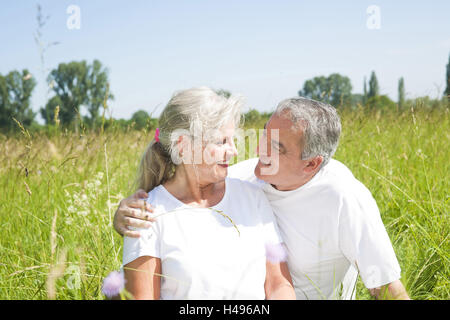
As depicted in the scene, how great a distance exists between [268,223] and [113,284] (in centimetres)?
82

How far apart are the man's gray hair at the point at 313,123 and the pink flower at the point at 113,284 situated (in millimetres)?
1118

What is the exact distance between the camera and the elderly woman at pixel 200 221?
66.7 inches

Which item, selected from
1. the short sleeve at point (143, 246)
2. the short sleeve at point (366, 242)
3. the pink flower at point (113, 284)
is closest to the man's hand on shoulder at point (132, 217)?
the short sleeve at point (143, 246)

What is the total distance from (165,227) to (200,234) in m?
0.17

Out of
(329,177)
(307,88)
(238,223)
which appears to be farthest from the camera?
(307,88)

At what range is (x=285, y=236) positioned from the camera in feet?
6.88

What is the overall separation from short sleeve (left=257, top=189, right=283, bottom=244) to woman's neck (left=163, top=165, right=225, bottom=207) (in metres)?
0.23

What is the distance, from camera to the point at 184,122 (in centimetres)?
195

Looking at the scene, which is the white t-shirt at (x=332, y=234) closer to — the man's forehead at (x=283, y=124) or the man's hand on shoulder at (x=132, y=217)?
the man's forehead at (x=283, y=124)

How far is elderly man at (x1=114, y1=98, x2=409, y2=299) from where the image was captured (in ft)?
6.22

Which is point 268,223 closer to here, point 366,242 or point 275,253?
point 275,253

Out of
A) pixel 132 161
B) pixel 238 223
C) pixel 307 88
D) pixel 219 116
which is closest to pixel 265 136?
pixel 219 116

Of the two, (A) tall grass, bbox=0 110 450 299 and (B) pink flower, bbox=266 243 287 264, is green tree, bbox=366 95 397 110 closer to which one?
(A) tall grass, bbox=0 110 450 299
